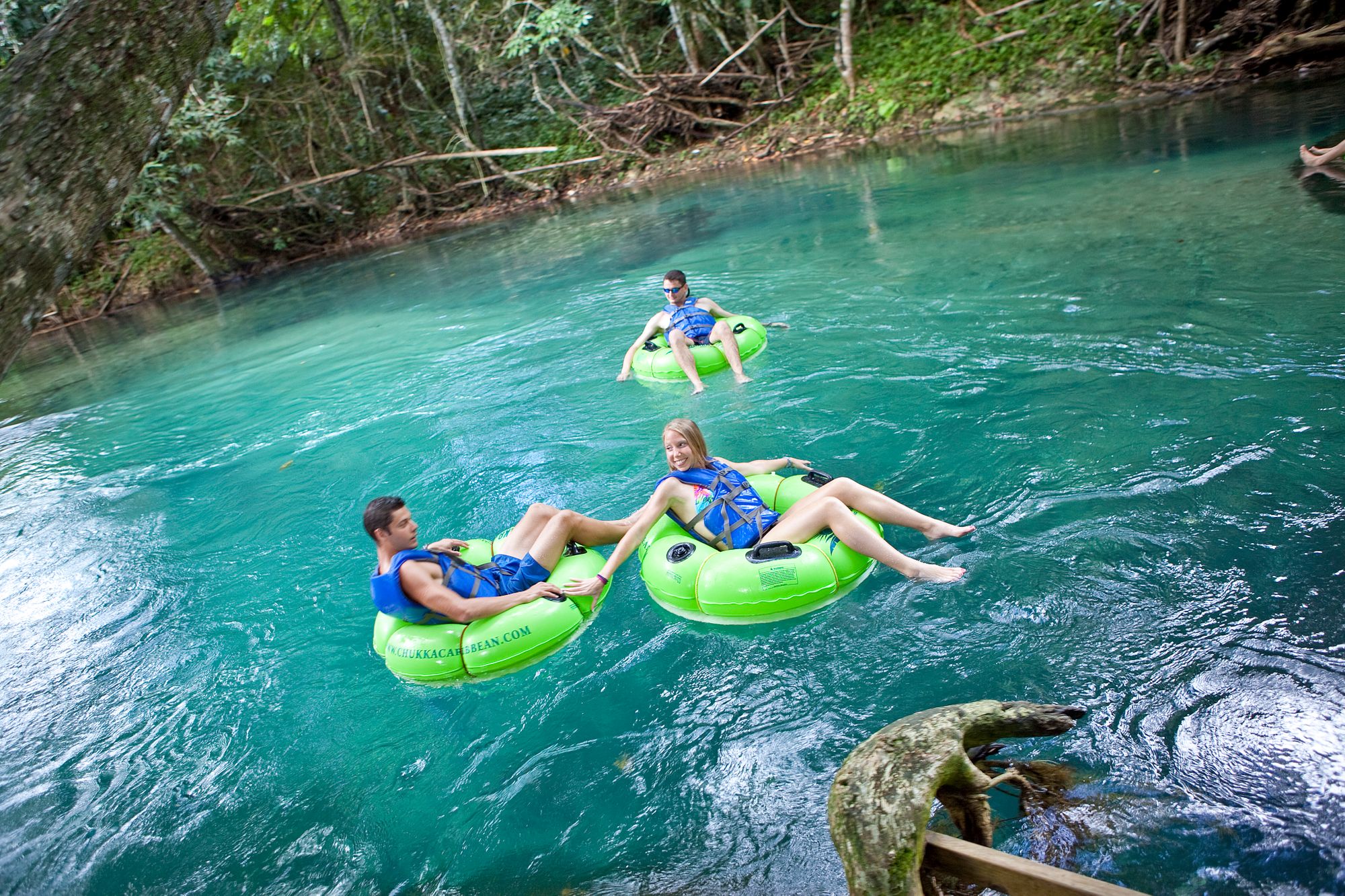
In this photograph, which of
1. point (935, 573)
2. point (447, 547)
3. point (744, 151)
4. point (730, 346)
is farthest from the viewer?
point (744, 151)

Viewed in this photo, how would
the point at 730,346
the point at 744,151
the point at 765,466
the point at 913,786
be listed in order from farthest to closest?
the point at 744,151 < the point at 730,346 < the point at 765,466 < the point at 913,786

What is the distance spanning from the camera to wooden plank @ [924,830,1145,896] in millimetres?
2129

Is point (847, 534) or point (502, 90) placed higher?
point (502, 90)

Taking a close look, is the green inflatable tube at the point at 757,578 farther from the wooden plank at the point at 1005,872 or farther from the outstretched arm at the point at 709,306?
the outstretched arm at the point at 709,306

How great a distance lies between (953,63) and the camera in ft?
63.6

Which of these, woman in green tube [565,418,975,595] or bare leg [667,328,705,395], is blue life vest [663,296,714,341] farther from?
woman in green tube [565,418,975,595]

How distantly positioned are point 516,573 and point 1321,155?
9793 millimetres

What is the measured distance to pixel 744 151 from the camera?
21.2 metres

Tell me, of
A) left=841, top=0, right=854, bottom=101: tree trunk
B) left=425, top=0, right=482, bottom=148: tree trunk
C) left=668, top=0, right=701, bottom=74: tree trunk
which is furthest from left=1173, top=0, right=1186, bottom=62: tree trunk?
left=425, top=0, right=482, bottom=148: tree trunk

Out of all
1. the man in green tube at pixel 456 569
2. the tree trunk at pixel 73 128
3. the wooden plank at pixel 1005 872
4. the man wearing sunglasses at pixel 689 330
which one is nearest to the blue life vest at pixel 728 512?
the man in green tube at pixel 456 569

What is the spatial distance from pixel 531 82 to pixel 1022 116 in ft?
48.9

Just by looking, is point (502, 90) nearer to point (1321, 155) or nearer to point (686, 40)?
point (686, 40)

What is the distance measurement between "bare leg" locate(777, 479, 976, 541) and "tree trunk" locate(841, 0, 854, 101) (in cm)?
1759

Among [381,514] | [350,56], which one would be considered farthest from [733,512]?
[350,56]
